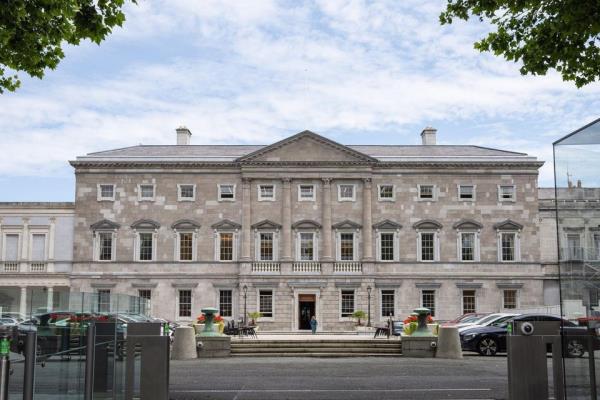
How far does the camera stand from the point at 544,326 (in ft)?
48.4

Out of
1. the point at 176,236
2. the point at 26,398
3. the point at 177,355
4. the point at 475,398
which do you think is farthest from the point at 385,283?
the point at 26,398

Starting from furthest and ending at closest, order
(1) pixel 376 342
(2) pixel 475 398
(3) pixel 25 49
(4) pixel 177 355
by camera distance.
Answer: (1) pixel 376 342 → (4) pixel 177 355 → (2) pixel 475 398 → (3) pixel 25 49

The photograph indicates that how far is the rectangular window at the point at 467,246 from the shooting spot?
167 feet

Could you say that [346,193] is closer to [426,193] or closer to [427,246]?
[426,193]

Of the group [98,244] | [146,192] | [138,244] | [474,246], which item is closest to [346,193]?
[474,246]

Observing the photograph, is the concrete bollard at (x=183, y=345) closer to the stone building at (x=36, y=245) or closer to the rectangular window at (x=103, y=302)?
the rectangular window at (x=103, y=302)

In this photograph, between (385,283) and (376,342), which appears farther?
(385,283)

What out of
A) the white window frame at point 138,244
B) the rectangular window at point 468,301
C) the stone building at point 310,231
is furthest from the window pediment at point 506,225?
the white window frame at point 138,244

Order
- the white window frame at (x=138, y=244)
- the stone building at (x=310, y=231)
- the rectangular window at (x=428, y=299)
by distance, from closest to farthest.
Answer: the stone building at (x=310, y=231) < the rectangular window at (x=428, y=299) < the white window frame at (x=138, y=244)

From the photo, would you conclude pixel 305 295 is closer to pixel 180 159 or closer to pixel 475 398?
pixel 180 159

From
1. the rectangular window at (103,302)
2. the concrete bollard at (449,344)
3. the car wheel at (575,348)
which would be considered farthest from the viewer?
the concrete bollard at (449,344)

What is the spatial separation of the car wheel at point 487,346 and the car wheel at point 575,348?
60.4ft

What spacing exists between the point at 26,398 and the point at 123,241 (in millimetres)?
43102

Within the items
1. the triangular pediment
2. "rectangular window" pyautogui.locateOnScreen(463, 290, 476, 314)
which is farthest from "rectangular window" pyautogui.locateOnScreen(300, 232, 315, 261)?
"rectangular window" pyautogui.locateOnScreen(463, 290, 476, 314)
